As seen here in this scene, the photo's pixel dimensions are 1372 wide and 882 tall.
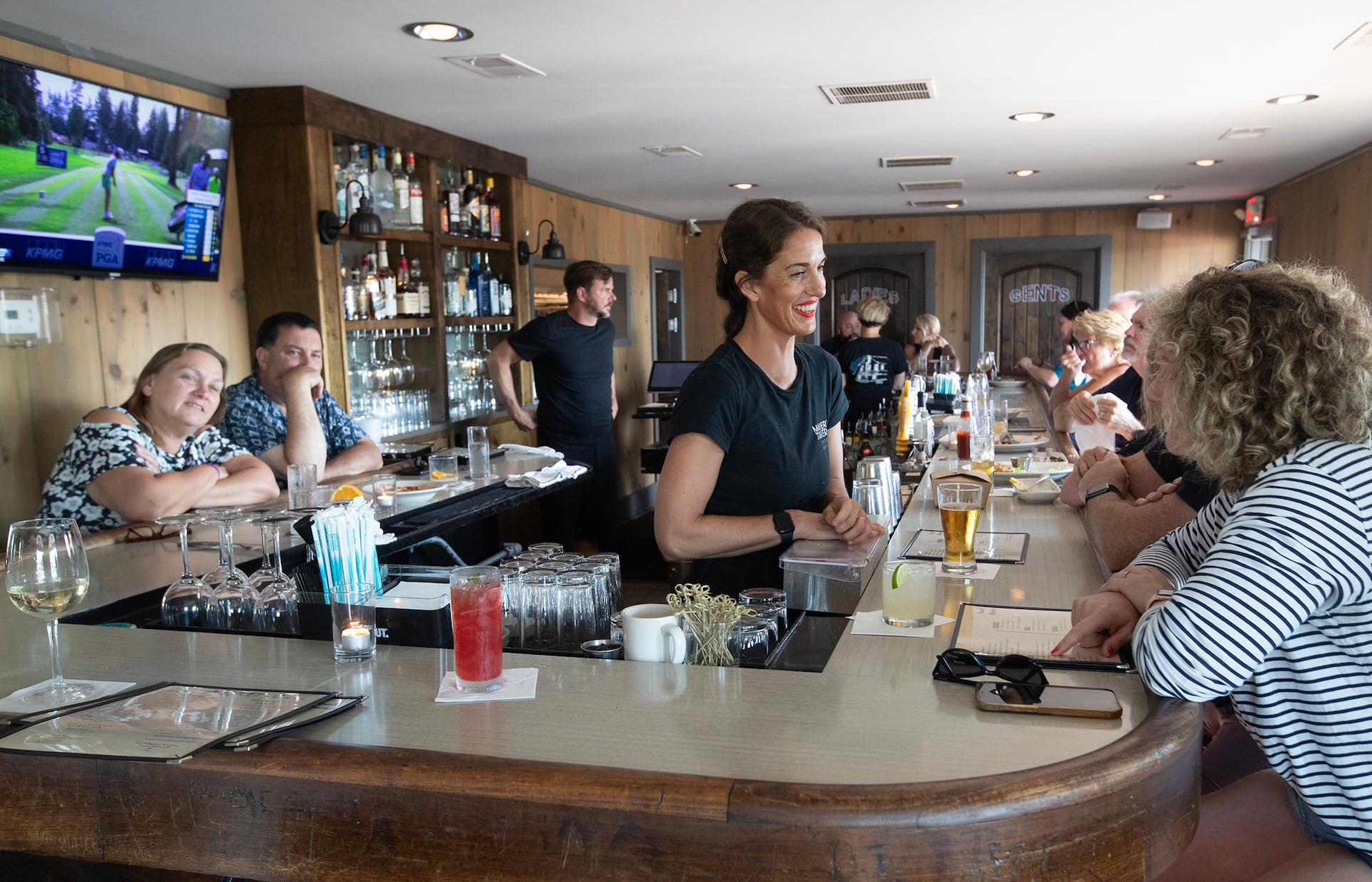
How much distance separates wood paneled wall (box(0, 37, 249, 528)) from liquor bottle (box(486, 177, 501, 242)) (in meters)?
2.01

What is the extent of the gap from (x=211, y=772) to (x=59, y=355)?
3.02m

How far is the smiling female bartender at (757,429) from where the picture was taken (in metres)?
2.19

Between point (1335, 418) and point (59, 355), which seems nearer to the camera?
point (1335, 418)

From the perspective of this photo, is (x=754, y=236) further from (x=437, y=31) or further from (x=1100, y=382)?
(x=1100, y=382)

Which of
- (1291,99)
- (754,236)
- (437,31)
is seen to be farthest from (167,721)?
(1291,99)

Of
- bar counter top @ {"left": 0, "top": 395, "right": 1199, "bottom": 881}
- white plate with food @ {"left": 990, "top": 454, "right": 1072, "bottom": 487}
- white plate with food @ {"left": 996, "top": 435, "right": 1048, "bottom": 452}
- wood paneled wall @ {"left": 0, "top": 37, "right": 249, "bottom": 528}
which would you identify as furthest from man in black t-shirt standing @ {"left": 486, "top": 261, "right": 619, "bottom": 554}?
bar counter top @ {"left": 0, "top": 395, "right": 1199, "bottom": 881}

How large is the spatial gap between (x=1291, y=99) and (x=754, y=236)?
412 cm

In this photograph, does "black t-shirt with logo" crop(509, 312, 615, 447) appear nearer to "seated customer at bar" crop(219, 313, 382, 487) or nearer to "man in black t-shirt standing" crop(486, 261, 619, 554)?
"man in black t-shirt standing" crop(486, 261, 619, 554)

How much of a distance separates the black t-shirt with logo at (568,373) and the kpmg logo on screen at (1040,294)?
6.26 metres

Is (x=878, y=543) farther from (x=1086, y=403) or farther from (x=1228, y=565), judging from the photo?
(x=1086, y=403)

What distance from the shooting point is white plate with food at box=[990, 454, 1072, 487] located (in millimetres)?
3066

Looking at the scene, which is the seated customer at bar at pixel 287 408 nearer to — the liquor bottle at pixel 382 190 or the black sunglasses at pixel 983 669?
the liquor bottle at pixel 382 190

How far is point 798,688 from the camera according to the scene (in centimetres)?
143

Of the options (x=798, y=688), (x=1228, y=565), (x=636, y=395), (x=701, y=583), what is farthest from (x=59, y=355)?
(x=636, y=395)
